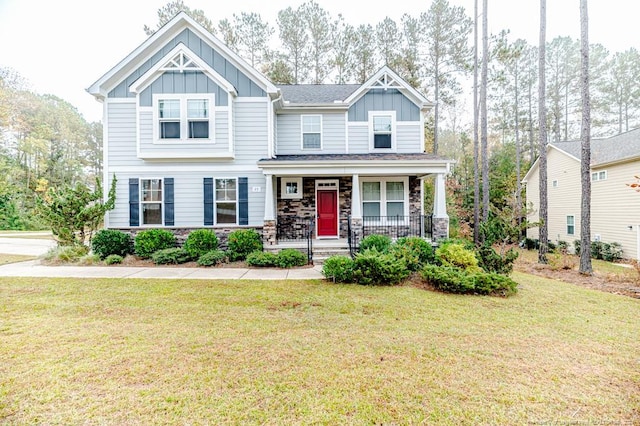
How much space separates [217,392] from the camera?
294 centimetres

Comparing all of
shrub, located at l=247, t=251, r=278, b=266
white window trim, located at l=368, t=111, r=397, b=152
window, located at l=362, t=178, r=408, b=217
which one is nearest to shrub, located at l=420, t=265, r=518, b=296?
shrub, located at l=247, t=251, r=278, b=266

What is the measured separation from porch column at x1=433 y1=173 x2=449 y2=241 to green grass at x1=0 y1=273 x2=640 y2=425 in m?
4.66

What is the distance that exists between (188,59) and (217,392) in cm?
1127

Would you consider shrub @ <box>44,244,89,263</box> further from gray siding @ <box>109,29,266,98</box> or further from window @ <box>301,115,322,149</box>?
window @ <box>301,115,322,149</box>

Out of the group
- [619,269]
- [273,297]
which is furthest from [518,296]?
[619,269]

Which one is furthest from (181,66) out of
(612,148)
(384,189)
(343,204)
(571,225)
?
(571,225)

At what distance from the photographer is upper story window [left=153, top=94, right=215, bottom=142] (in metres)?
10.8

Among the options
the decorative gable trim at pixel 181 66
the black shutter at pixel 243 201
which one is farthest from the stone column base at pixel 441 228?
the decorative gable trim at pixel 181 66

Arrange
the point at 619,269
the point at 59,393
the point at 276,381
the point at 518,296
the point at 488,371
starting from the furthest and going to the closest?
the point at 619,269 < the point at 518,296 < the point at 488,371 < the point at 276,381 < the point at 59,393

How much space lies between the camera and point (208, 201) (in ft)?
36.3

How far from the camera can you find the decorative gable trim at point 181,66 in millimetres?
10656

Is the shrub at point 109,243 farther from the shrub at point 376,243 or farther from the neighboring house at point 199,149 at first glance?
the shrub at point 376,243

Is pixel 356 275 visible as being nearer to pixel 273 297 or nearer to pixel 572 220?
pixel 273 297

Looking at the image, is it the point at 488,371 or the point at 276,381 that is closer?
the point at 276,381
